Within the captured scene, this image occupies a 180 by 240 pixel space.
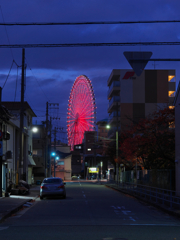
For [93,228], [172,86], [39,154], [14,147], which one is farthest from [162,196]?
[172,86]

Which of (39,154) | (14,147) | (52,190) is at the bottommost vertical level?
(52,190)

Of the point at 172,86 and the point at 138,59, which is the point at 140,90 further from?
the point at 138,59

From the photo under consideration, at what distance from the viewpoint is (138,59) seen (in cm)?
1427

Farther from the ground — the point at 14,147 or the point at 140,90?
the point at 140,90

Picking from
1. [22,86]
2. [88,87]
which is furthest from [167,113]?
[88,87]

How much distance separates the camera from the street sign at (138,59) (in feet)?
46.9

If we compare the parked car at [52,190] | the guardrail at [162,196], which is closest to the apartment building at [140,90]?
the guardrail at [162,196]

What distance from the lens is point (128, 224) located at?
42.9 feet

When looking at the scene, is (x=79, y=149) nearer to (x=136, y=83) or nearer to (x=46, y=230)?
(x=136, y=83)

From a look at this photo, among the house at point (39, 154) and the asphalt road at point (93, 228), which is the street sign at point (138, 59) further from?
the house at point (39, 154)

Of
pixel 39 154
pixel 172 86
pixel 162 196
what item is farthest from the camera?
pixel 172 86

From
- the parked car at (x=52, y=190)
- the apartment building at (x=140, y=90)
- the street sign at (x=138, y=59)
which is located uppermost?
the apartment building at (x=140, y=90)

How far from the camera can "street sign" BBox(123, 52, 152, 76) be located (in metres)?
14.3

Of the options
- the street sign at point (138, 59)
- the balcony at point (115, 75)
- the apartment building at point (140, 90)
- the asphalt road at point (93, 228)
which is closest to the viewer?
the asphalt road at point (93, 228)
